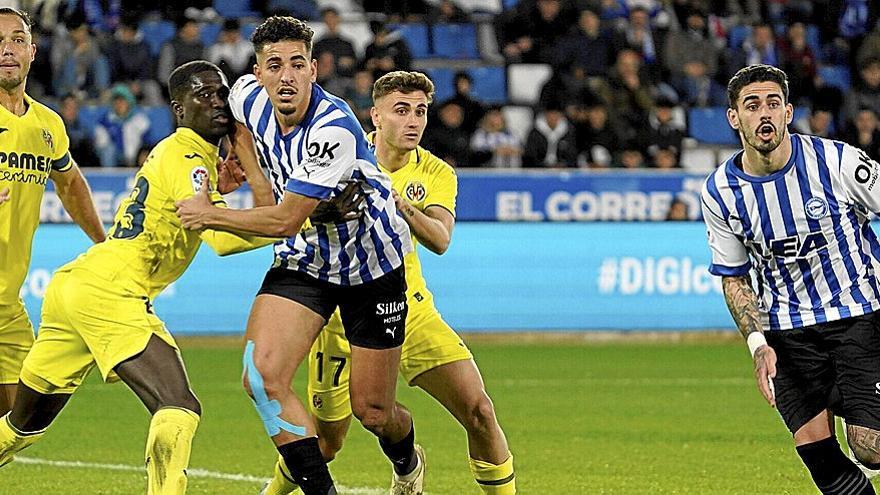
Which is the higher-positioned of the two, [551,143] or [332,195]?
[551,143]

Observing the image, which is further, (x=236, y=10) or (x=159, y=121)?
(x=236, y=10)

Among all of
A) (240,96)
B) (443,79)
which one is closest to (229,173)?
(240,96)

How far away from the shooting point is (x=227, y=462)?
9070 mm

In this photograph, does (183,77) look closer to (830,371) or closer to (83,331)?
(83,331)

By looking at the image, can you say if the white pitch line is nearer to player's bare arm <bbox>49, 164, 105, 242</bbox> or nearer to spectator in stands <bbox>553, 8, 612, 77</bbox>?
player's bare arm <bbox>49, 164, 105, 242</bbox>

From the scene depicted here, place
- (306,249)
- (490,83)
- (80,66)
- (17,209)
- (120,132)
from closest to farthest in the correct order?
1. (306,249)
2. (17,209)
3. (120,132)
4. (80,66)
5. (490,83)

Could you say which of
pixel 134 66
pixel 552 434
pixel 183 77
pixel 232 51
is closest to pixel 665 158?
pixel 232 51

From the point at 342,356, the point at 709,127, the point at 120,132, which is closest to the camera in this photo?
the point at 342,356

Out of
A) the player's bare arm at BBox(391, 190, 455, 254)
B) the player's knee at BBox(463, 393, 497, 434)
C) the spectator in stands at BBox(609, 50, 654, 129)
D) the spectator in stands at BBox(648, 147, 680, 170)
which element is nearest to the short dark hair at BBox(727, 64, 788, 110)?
the player's bare arm at BBox(391, 190, 455, 254)

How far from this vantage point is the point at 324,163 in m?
6.34

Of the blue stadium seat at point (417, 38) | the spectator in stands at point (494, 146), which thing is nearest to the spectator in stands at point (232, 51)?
the blue stadium seat at point (417, 38)

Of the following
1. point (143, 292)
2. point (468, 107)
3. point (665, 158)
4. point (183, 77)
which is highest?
point (468, 107)

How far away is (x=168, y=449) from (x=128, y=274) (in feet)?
2.83

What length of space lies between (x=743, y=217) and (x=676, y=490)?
212cm
